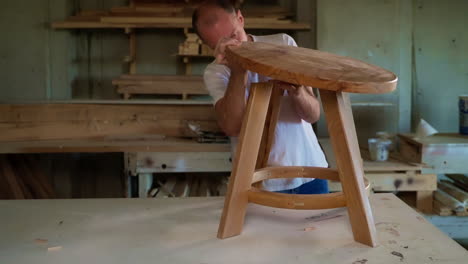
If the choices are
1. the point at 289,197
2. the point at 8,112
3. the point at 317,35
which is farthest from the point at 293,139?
the point at 8,112

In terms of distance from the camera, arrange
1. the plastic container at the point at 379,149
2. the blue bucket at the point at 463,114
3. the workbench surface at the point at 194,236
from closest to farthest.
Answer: the workbench surface at the point at 194,236
the plastic container at the point at 379,149
the blue bucket at the point at 463,114

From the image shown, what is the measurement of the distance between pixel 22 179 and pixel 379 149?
8.54ft

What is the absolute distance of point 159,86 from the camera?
4.16 m

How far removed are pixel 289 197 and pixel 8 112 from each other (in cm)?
287

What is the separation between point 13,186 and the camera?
3.82 m

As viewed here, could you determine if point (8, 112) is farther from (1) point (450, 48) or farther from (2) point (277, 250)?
(1) point (450, 48)

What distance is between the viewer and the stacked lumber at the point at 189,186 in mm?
3592

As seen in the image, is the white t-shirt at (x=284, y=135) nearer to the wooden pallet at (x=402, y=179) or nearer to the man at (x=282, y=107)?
the man at (x=282, y=107)

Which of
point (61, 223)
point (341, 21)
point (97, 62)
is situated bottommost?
point (61, 223)

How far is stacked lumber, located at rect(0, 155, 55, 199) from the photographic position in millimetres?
3797

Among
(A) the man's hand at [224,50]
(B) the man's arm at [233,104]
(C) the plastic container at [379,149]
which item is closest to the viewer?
(A) the man's hand at [224,50]

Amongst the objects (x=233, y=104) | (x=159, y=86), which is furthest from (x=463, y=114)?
(x=233, y=104)

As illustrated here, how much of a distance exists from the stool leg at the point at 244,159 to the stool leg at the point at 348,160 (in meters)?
0.17

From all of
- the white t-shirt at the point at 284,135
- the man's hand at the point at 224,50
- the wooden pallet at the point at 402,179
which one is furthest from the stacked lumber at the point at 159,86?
the man's hand at the point at 224,50
